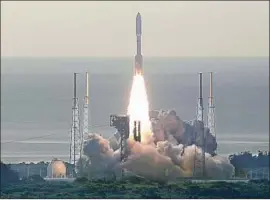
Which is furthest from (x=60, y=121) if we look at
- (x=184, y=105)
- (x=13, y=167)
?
(x=13, y=167)

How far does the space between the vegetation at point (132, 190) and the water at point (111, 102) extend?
14977mm

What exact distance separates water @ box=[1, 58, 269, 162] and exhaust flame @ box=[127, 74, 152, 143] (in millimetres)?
13722

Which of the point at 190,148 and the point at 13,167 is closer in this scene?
the point at 190,148

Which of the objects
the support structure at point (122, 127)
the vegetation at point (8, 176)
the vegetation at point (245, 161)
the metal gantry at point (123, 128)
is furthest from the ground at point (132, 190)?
the vegetation at point (245, 161)

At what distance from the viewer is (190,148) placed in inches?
2010

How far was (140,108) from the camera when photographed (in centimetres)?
5134

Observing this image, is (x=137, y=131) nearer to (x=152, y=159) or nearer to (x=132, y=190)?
(x=152, y=159)

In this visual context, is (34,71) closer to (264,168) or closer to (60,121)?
(60,121)

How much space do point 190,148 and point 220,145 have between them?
72.1ft

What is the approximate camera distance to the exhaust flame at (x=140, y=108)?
165 ft

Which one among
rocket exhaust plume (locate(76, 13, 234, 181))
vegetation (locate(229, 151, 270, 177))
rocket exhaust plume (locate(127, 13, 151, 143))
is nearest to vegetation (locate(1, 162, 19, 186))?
rocket exhaust plume (locate(76, 13, 234, 181))

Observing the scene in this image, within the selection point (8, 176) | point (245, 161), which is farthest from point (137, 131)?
point (245, 161)

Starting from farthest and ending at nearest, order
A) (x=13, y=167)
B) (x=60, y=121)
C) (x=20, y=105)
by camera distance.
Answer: (x=20, y=105)
(x=60, y=121)
(x=13, y=167)

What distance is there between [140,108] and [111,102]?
4937cm
